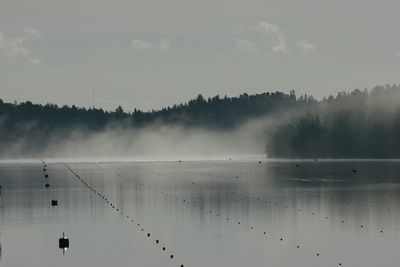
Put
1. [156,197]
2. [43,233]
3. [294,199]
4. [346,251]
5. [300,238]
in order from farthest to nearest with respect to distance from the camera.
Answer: [156,197], [294,199], [43,233], [300,238], [346,251]

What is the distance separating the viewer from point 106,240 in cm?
9181

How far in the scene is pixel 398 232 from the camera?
3782 inches

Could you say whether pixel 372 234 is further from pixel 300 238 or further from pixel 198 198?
pixel 198 198

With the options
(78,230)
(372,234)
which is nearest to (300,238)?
(372,234)

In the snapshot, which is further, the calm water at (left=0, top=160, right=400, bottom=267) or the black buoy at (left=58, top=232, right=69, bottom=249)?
the black buoy at (left=58, top=232, right=69, bottom=249)

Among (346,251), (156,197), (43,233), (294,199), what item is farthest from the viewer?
(156,197)

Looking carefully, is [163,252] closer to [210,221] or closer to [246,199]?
[210,221]

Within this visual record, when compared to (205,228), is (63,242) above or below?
above

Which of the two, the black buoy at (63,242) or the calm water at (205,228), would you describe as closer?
the calm water at (205,228)

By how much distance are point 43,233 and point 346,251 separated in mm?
34323

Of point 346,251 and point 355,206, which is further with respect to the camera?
point 355,206

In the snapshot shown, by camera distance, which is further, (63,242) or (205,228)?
(205,228)

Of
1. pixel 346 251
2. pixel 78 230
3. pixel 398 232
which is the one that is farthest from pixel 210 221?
pixel 346 251

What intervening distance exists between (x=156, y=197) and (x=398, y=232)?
7000 cm
